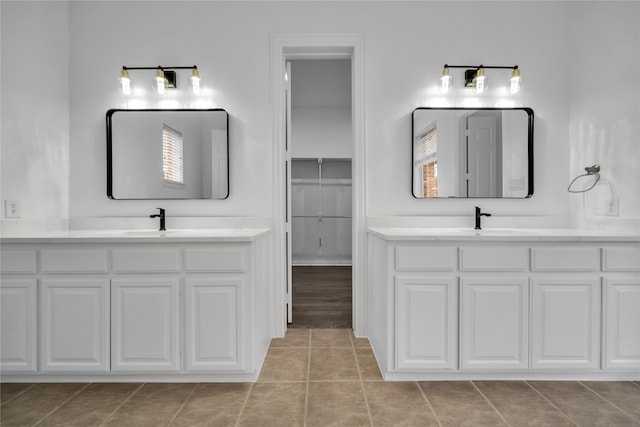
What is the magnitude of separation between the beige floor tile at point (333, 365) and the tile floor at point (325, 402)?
0.01m

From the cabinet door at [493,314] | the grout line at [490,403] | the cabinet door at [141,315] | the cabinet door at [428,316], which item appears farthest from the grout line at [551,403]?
the cabinet door at [141,315]

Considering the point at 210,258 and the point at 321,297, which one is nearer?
the point at 210,258

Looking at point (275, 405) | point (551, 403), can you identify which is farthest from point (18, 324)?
point (551, 403)

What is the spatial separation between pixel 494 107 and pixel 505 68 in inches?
12.1

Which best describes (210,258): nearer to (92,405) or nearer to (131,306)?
(131,306)

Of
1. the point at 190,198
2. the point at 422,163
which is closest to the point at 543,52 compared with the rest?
the point at 422,163

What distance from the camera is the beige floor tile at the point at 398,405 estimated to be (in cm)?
178

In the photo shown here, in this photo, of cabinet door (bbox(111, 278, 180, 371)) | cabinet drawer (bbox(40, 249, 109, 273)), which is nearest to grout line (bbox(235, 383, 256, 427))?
cabinet door (bbox(111, 278, 180, 371))

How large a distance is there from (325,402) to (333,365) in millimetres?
446

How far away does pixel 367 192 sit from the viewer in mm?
2879

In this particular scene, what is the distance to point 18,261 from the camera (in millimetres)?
2100

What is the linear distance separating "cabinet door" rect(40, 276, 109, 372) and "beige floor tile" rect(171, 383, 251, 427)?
2.00 ft

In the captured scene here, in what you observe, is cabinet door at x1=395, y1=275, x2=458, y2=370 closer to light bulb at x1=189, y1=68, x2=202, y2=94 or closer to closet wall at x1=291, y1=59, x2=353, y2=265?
light bulb at x1=189, y1=68, x2=202, y2=94

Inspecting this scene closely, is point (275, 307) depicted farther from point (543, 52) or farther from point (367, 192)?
point (543, 52)
